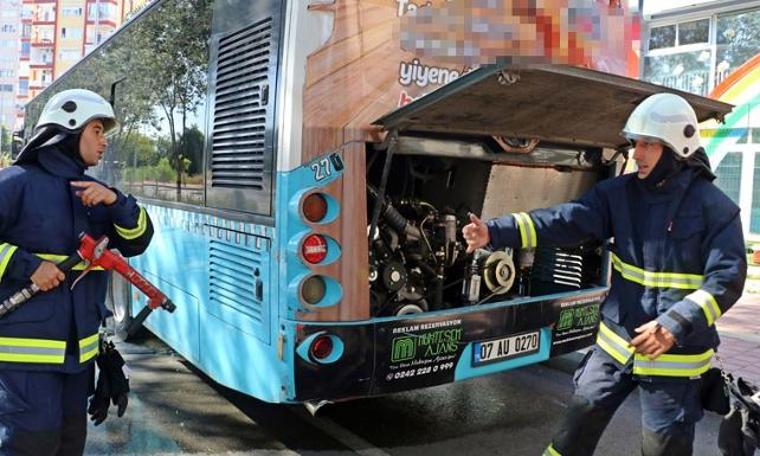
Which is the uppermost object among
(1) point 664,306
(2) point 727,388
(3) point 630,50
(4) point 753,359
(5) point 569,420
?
(3) point 630,50

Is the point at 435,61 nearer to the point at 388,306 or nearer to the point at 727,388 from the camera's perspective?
the point at 388,306

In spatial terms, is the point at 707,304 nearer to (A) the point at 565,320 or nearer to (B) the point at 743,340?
(A) the point at 565,320

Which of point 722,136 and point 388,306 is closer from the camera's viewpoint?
point 388,306

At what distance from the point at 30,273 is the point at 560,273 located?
3653mm

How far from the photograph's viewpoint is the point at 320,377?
346cm

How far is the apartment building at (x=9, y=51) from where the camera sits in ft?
199

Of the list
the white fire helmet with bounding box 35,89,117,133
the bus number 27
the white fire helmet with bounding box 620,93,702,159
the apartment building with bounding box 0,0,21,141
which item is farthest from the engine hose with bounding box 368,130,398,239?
the apartment building with bounding box 0,0,21,141

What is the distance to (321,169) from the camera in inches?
133

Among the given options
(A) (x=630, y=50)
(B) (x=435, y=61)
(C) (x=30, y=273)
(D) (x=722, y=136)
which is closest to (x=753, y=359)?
(A) (x=630, y=50)

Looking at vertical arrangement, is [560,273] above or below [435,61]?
below

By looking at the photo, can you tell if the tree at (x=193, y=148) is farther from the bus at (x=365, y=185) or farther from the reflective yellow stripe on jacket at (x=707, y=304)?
the reflective yellow stripe on jacket at (x=707, y=304)

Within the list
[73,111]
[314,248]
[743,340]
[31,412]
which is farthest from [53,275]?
[743,340]

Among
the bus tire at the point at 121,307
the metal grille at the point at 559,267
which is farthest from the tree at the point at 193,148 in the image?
the metal grille at the point at 559,267

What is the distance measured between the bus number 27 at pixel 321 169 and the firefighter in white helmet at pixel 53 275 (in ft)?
2.86
